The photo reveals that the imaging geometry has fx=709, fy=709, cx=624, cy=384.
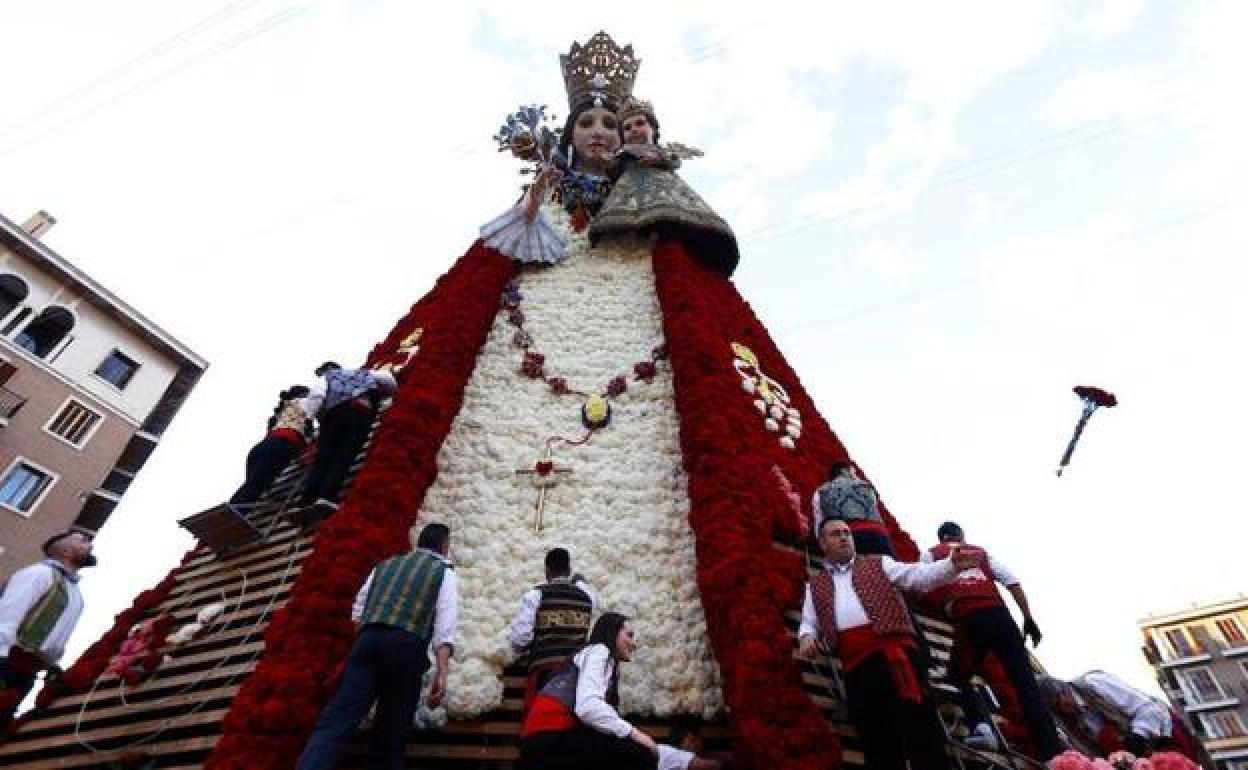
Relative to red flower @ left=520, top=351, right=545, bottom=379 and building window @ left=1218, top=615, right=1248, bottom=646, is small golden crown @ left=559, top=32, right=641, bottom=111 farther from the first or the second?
building window @ left=1218, top=615, right=1248, bottom=646

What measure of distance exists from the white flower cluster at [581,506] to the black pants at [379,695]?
93cm

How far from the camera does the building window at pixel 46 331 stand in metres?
22.1

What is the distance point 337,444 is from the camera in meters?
6.72

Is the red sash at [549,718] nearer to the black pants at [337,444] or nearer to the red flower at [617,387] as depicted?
the black pants at [337,444]

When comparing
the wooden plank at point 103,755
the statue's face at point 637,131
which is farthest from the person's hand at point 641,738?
the statue's face at point 637,131

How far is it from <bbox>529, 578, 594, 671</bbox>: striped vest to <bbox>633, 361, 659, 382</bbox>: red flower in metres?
3.43

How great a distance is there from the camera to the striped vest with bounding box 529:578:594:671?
461 centimetres

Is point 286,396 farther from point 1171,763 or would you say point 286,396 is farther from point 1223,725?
point 1223,725

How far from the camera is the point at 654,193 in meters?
11.2

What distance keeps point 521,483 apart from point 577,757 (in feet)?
10.5

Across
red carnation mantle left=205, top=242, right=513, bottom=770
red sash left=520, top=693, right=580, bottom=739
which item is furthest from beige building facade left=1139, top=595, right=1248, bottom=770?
red sash left=520, top=693, right=580, bottom=739

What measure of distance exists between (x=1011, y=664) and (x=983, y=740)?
57 centimetres

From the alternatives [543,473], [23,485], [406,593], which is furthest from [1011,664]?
[23,485]

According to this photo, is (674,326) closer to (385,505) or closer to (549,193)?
(385,505)
